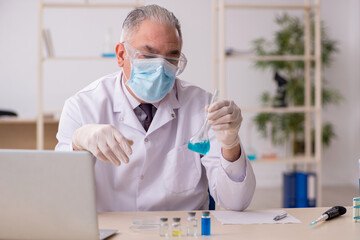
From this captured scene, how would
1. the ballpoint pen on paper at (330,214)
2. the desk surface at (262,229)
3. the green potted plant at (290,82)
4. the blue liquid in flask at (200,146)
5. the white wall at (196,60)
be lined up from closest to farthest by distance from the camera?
1. the desk surface at (262,229)
2. the ballpoint pen on paper at (330,214)
3. the blue liquid in flask at (200,146)
4. the green potted plant at (290,82)
5. the white wall at (196,60)

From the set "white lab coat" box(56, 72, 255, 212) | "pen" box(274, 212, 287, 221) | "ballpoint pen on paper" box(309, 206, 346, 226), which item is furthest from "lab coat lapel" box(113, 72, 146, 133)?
"ballpoint pen on paper" box(309, 206, 346, 226)

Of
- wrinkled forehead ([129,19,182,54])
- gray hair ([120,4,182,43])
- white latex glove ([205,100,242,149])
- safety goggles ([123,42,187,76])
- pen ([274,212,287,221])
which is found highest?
gray hair ([120,4,182,43])

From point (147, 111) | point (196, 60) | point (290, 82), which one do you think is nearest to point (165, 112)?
point (147, 111)

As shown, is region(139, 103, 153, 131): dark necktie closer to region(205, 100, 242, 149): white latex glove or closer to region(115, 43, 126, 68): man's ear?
region(115, 43, 126, 68): man's ear

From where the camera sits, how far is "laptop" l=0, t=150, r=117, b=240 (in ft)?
3.50

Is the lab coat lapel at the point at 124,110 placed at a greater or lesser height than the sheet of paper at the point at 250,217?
greater

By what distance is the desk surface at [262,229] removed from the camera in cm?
128

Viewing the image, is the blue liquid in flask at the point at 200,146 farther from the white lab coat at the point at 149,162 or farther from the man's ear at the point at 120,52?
the man's ear at the point at 120,52

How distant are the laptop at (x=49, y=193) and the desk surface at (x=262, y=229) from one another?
0.68 ft

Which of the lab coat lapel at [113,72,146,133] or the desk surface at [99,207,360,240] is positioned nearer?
the desk surface at [99,207,360,240]

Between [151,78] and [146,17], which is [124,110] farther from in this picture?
[146,17]

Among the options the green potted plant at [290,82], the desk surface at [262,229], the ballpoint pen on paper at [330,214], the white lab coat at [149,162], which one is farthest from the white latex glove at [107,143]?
the green potted plant at [290,82]

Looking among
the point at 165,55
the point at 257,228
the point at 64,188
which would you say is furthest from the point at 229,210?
the point at 64,188

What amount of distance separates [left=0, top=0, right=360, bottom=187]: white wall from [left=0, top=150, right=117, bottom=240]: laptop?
163 inches
